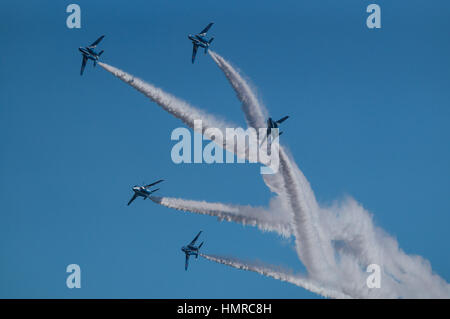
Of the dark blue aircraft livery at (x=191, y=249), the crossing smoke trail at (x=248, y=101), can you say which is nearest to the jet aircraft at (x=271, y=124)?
the crossing smoke trail at (x=248, y=101)

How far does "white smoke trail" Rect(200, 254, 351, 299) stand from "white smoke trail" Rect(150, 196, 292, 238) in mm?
2742

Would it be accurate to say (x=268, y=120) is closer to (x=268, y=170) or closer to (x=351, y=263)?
(x=268, y=170)

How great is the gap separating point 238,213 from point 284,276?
17.8 feet

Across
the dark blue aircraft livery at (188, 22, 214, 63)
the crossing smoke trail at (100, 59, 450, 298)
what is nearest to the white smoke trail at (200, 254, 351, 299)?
the crossing smoke trail at (100, 59, 450, 298)

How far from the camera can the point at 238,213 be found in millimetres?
67250

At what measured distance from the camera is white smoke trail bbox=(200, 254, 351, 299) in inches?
2594

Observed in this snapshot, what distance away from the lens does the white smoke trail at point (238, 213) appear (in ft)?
219

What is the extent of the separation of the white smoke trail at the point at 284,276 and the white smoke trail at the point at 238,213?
2.74 meters

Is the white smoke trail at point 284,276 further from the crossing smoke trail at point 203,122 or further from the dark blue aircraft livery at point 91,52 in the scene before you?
the dark blue aircraft livery at point 91,52

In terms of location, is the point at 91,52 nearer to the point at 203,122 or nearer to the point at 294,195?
the point at 203,122

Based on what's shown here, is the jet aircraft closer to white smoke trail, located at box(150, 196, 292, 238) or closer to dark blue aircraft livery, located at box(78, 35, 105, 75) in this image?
white smoke trail, located at box(150, 196, 292, 238)
